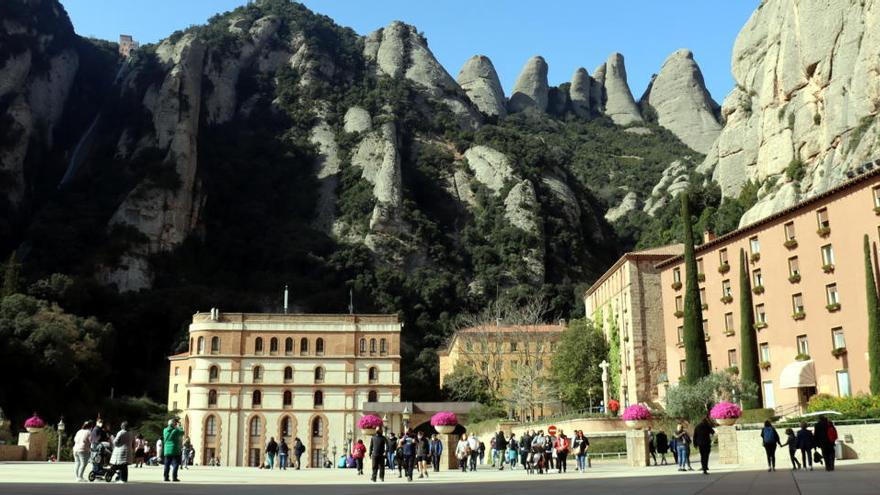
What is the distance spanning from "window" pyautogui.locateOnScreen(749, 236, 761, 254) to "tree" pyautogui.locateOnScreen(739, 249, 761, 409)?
1284 millimetres

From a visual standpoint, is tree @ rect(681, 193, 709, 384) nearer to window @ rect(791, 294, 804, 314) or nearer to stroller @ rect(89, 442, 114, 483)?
window @ rect(791, 294, 804, 314)

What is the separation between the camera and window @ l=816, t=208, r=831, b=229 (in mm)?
45219

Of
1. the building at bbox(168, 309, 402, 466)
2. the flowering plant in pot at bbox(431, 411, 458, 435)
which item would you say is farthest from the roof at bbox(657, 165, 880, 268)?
the building at bbox(168, 309, 402, 466)

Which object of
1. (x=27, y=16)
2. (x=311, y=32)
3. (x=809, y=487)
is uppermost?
(x=311, y=32)

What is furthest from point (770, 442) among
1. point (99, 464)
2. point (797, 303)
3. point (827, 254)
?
point (797, 303)

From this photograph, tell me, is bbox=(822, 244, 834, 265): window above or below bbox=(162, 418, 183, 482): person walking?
above

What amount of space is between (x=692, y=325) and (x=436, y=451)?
84.0 feet

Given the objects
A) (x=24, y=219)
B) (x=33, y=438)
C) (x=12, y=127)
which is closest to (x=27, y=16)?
(x=12, y=127)

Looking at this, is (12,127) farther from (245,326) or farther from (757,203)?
(757,203)

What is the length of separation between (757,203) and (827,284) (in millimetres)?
35905

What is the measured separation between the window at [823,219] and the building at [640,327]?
17249mm

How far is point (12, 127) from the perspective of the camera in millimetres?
111688

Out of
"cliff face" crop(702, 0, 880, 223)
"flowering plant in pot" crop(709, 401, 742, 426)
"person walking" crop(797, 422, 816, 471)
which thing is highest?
"cliff face" crop(702, 0, 880, 223)

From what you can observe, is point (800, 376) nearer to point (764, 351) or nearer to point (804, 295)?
point (764, 351)
